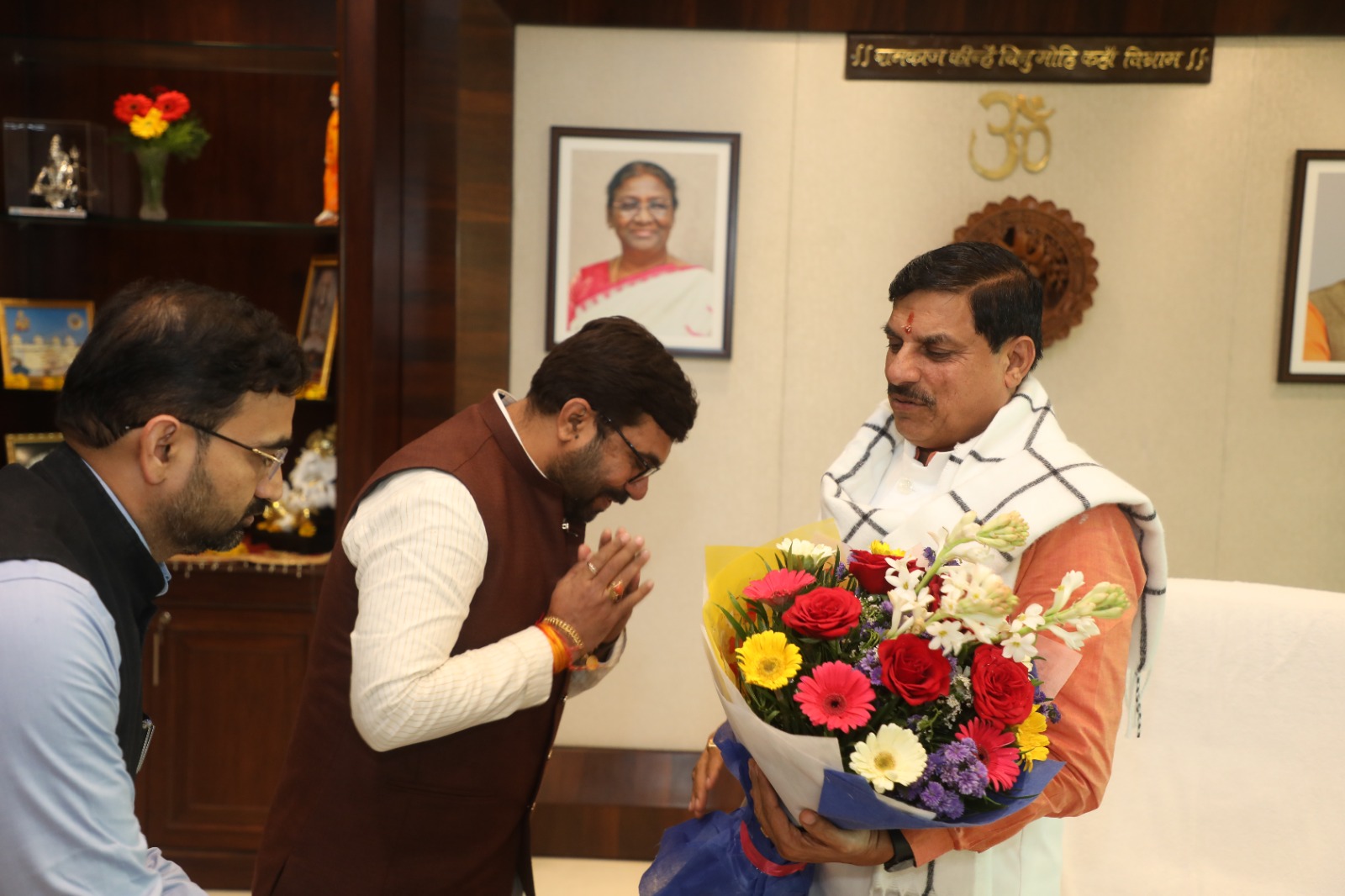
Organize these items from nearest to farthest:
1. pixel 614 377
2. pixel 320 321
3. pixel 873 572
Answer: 1. pixel 873 572
2. pixel 614 377
3. pixel 320 321

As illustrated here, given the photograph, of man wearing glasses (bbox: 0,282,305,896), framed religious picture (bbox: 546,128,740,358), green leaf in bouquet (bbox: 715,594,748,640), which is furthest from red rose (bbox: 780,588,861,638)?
framed religious picture (bbox: 546,128,740,358)

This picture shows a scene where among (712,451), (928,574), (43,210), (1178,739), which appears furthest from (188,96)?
(1178,739)

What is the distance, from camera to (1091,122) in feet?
11.1

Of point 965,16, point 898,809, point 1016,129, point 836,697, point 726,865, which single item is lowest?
point 726,865

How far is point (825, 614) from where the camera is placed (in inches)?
46.2

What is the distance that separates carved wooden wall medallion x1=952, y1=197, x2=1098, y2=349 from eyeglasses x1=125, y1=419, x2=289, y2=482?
257 centimetres

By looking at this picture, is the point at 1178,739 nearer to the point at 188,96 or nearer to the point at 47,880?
the point at 47,880

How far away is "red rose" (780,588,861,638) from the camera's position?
117cm

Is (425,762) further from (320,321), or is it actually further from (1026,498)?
(320,321)

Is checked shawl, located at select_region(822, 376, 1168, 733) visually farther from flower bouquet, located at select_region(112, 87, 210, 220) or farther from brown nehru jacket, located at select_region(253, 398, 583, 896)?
flower bouquet, located at select_region(112, 87, 210, 220)

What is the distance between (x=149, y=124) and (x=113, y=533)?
7.75 ft

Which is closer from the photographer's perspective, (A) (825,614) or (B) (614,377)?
(A) (825,614)

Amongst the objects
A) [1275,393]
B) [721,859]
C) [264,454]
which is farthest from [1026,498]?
[1275,393]

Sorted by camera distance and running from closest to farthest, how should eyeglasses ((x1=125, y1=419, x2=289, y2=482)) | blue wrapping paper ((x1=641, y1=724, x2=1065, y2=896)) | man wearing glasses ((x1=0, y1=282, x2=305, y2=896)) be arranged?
man wearing glasses ((x1=0, y1=282, x2=305, y2=896)), eyeglasses ((x1=125, y1=419, x2=289, y2=482)), blue wrapping paper ((x1=641, y1=724, x2=1065, y2=896))
